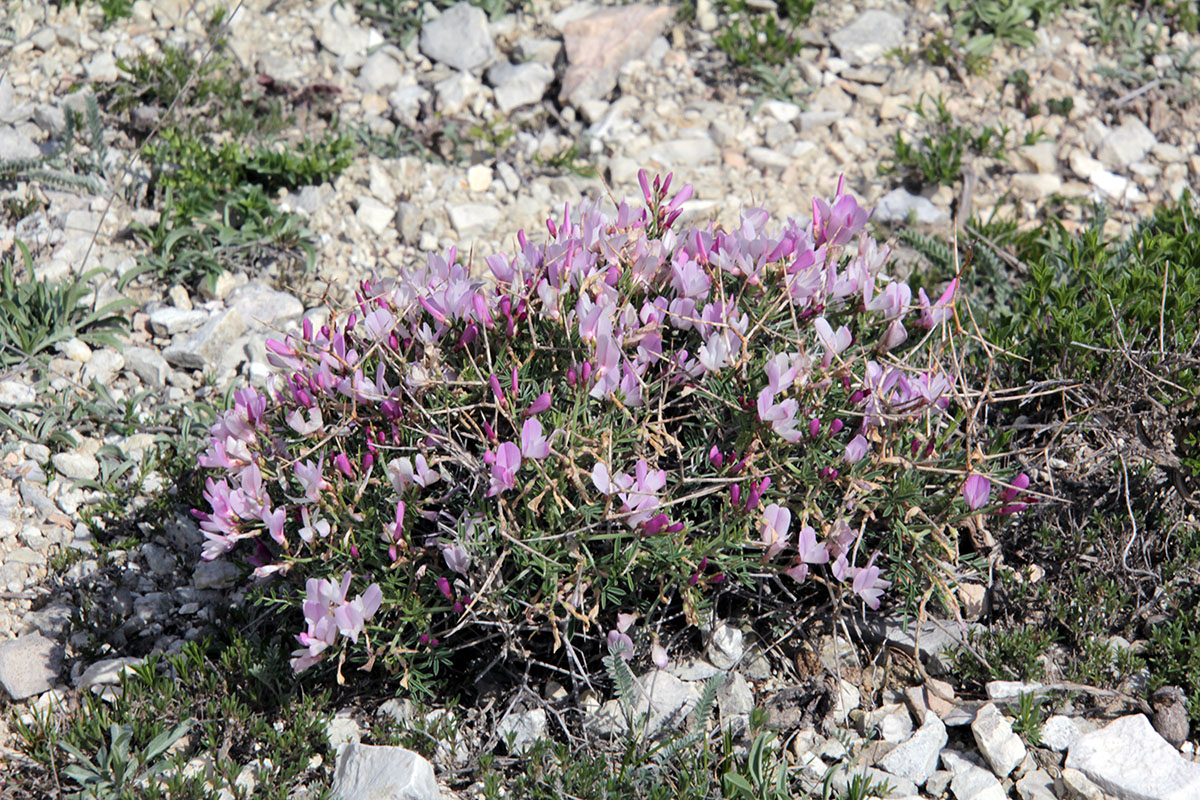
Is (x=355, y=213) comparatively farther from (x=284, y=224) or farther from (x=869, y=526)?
(x=869, y=526)

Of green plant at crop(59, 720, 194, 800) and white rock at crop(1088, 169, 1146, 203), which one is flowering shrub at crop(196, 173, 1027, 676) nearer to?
green plant at crop(59, 720, 194, 800)

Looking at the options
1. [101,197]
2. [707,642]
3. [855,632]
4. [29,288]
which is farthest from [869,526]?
[101,197]

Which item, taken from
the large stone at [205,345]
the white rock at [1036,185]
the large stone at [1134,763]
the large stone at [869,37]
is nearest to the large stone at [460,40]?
the large stone at [869,37]

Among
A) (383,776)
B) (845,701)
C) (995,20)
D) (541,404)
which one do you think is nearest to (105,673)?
(383,776)

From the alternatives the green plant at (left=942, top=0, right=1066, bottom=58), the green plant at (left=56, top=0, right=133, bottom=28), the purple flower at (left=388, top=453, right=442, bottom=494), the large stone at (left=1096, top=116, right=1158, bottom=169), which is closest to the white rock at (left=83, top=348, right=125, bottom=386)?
the purple flower at (left=388, top=453, right=442, bottom=494)

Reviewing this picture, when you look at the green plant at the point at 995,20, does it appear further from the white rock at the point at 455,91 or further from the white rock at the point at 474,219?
the white rock at the point at 474,219

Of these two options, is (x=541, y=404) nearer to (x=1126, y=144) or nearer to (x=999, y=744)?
(x=999, y=744)
